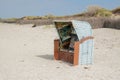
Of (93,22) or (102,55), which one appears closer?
(102,55)

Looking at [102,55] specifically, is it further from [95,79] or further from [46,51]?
[95,79]

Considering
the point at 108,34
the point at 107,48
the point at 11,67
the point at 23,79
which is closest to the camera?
the point at 23,79

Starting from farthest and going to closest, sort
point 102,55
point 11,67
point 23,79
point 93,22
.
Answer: point 93,22, point 102,55, point 11,67, point 23,79

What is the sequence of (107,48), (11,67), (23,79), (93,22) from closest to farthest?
1. (23,79)
2. (11,67)
3. (107,48)
4. (93,22)

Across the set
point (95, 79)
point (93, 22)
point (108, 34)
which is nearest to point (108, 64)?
point (95, 79)

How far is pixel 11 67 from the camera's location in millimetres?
8203

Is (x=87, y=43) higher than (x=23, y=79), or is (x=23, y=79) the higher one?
(x=87, y=43)

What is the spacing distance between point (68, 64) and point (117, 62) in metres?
1.59

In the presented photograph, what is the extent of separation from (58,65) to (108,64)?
1574 mm

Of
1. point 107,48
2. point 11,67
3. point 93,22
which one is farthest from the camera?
point 93,22

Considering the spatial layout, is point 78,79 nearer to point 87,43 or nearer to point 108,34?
point 87,43

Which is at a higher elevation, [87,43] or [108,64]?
[87,43]

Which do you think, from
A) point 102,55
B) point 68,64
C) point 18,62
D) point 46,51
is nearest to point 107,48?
point 102,55

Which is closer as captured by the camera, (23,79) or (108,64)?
(23,79)
